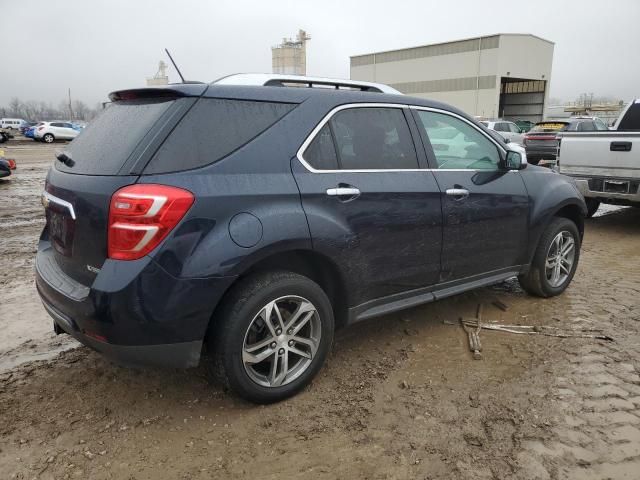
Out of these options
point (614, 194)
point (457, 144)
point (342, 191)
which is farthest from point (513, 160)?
point (614, 194)

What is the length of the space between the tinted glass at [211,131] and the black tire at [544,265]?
9.24ft

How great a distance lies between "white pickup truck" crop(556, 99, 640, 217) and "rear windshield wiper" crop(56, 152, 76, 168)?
7247mm

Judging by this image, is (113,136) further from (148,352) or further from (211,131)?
(148,352)

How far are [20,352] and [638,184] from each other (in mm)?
7715

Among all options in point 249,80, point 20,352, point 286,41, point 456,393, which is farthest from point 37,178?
point 286,41

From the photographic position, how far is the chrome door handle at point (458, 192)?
3.52 metres

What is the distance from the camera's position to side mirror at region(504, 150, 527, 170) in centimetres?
401

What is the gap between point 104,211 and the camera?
2.41 m

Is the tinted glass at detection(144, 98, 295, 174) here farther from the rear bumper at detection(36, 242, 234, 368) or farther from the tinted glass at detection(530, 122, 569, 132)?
the tinted glass at detection(530, 122, 569, 132)

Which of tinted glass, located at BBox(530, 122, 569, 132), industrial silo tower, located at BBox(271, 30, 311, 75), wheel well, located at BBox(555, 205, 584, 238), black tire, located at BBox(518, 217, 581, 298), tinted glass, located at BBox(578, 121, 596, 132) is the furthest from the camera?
industrial silo tower, located at BBox(271, 30, 311, 75)

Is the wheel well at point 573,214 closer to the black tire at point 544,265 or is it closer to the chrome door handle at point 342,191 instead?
the black tire at point 544,265

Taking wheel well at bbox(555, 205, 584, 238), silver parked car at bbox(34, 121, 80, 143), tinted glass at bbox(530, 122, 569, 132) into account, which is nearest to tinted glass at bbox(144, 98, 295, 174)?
wheel well at bbox(555, 205, 584, 238)

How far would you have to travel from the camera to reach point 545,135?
18.1m

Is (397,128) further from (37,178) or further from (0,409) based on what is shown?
(37,178)
